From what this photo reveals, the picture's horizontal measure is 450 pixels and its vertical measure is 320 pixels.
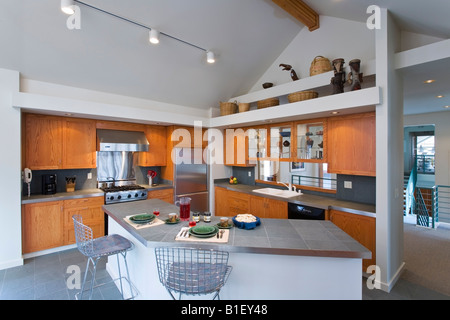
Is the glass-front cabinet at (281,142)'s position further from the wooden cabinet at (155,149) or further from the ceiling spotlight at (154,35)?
the ceiling spotlight at (154,35)

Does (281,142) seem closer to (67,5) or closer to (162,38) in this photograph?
(162,38)

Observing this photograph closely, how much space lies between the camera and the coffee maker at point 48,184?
3717 millimetres

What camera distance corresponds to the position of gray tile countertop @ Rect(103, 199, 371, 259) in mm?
1642

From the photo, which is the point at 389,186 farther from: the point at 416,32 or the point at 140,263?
the point at 140,263

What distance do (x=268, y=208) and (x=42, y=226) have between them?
11.6 feet

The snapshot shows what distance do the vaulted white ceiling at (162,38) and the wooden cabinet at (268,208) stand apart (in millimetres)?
2410

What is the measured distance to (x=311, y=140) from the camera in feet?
12.0

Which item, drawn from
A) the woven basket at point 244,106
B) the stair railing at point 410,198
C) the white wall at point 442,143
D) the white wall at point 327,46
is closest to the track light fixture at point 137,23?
the woven basket at point 244,106

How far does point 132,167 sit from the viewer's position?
477cm

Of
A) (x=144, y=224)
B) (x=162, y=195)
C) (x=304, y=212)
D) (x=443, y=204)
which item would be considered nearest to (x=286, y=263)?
(x=144, y=224)

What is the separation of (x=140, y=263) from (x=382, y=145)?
2.86 metres

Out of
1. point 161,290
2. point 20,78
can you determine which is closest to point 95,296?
point 161,290

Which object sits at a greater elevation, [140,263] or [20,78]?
[20,78]
